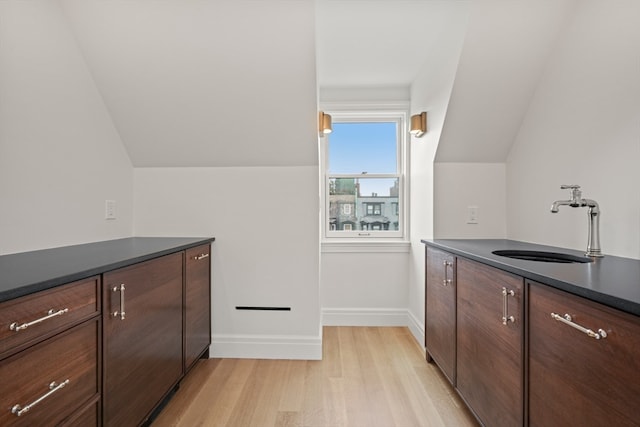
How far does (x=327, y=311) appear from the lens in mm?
3092

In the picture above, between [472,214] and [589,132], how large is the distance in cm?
88

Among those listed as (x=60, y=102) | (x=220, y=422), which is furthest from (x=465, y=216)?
(x=60, y=102)

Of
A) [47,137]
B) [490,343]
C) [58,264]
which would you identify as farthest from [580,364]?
[47,137]

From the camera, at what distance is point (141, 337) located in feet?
4.81

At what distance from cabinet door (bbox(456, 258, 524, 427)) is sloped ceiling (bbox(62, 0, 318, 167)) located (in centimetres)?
137

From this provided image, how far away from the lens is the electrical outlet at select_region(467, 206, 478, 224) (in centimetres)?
237

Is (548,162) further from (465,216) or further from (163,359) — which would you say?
(163,359)

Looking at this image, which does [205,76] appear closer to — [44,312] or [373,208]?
[44,312]

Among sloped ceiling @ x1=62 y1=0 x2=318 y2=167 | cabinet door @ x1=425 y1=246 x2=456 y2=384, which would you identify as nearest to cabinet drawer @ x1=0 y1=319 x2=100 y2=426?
sloped ceiling @ x1=62 y1=0 x2=318 y2=167

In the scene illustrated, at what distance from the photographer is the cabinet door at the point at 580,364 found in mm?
765

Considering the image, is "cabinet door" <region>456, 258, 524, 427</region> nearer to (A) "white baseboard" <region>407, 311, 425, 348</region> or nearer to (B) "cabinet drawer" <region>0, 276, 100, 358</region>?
(A) "white baseboard" <region>407, 311, 425, 348</region>

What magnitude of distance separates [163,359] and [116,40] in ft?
5.86

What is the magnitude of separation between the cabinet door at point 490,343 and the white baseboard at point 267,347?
1050mm

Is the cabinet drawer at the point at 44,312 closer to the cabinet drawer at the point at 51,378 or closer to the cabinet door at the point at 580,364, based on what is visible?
the cabinet drawer at the point at 51,378
